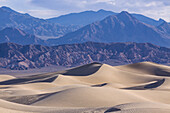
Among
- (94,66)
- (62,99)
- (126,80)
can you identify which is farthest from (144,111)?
(94,66)

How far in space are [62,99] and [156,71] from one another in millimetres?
55265

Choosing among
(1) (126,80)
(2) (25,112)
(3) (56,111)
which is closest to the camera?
(2) (25,112)

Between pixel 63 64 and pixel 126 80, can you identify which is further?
pixel 63 64

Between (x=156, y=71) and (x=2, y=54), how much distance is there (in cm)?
13546

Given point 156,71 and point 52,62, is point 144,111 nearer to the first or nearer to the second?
point 156,71

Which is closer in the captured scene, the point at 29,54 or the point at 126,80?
the point at 126,80

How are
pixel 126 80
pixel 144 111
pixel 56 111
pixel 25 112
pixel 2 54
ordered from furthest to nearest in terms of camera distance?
pixel 2 54
pixel 126 80
pixel 56 111
pixel 25 112
pixel 144 111

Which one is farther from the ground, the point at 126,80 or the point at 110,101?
the point at 110,101

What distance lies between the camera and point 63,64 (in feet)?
629

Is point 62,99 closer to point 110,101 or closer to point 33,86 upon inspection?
point 110,101

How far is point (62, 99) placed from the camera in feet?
84.3

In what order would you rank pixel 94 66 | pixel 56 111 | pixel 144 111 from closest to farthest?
pixel 144 111
pixel 56 111
pixel 94 66

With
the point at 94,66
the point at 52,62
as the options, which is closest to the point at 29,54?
the point at 52,62

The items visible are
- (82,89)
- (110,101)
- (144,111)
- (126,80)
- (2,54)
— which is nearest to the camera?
(144,111)
